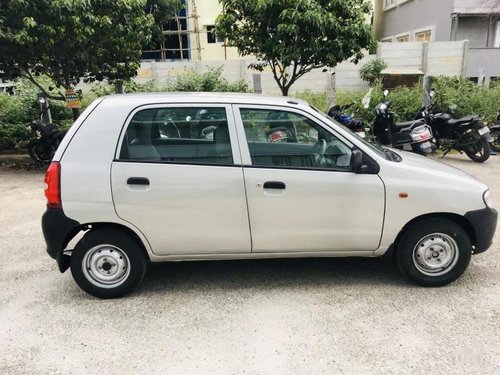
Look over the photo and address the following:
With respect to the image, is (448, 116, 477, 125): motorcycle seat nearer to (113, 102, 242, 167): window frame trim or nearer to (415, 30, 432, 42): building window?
(113, 102, 242, 167): window frame trim

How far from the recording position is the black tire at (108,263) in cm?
380

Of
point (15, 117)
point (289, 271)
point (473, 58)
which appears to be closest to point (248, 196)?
point (289, 271)

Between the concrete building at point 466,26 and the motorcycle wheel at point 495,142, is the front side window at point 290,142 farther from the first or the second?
the concrete building at point 466,26

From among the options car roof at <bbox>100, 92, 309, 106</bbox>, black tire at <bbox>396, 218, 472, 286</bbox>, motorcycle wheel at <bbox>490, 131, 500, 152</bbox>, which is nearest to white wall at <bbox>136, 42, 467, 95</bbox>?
motorcycle wheel at <bbox>490, 131, 500, 152</bbox>

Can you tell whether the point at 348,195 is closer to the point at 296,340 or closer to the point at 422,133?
the point at 296,340

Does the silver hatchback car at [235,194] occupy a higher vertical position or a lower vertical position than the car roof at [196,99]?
lower

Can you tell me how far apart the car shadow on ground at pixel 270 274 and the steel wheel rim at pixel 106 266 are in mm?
320

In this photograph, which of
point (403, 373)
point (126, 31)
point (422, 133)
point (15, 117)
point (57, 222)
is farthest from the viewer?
point (15, 117)

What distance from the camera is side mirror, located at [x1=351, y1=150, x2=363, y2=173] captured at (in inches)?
146

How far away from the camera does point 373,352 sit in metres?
3.15

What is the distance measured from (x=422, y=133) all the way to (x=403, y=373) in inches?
252

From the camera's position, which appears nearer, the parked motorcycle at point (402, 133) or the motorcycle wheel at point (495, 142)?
the parked motorcycle at point (402, 133)

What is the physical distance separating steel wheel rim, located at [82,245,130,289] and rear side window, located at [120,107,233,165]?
2.70 feet

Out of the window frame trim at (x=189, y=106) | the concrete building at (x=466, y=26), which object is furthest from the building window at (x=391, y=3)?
the window frame trim at (x=189, y=106)
